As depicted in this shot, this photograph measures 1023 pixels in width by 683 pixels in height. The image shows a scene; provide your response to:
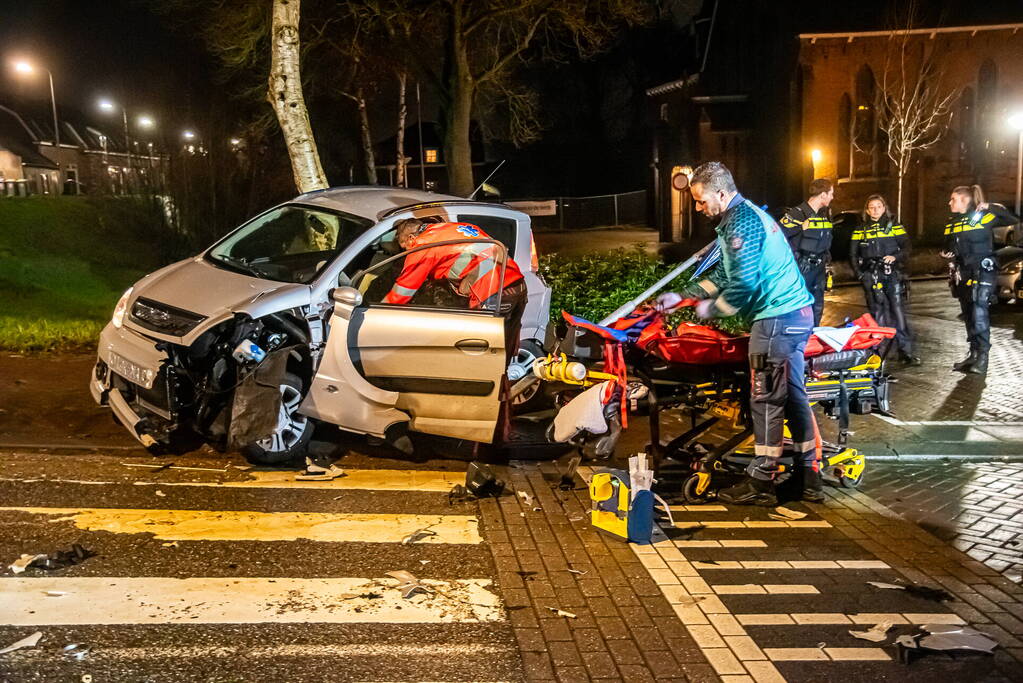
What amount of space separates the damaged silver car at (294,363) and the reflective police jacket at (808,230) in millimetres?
5383

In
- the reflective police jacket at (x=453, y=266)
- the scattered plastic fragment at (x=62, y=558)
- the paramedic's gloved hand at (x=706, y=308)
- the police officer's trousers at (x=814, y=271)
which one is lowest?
the scattered plastic fragment at (x=62, y=558)

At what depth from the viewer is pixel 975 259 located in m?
11.2

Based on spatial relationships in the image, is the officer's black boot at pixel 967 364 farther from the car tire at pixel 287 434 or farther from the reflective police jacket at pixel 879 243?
the car tire at pixel 287 434

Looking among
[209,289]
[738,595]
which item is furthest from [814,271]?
[738,595]

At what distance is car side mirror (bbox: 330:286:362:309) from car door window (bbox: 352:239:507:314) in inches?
7.8

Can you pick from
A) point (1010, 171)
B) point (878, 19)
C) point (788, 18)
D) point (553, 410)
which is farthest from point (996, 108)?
point (553, 410)

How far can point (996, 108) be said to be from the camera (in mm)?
33781

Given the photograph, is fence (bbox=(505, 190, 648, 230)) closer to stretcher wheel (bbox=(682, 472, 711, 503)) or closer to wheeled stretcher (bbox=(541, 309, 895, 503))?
wheeled stretcher (bbox=(541, 309, 895, 503))

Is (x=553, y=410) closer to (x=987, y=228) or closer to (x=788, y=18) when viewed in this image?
(x=987, y=228)

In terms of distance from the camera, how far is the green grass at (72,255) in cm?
1692

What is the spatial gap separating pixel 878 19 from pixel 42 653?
33963 mm

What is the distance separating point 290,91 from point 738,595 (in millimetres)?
9673

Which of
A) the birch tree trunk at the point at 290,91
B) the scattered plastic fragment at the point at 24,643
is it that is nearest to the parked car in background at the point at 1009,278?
the birch tree trunk at the point at 290,91

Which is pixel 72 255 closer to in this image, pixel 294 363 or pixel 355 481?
pixel 294 363
